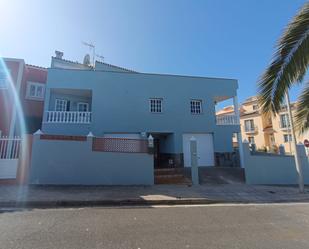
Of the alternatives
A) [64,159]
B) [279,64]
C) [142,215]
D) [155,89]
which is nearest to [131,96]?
[155,89]

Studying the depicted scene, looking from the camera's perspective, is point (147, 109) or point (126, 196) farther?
point (147, 109)

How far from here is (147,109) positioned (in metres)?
14.9

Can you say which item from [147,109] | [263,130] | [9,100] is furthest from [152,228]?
[263,130]

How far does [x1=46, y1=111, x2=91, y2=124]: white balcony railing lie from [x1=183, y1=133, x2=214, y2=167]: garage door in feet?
23.7

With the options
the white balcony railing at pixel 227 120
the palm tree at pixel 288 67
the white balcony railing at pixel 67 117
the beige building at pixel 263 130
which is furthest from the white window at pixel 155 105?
the beige building at pixel 263 130

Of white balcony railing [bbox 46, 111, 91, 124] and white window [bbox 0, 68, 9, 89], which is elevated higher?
white window [bbox 0, 68, 9, 89]

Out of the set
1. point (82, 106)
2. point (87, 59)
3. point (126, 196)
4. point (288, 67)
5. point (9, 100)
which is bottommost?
point (126, 196)

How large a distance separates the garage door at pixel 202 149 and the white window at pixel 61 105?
9312 millimetres

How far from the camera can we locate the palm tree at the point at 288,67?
3.77 metres

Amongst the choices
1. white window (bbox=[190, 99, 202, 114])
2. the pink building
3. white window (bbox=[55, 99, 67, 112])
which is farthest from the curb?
white window (bbox=[55, 99, 67, 112])

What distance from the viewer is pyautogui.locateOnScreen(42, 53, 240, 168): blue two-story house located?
46.2 feet

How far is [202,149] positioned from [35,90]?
44.4 ft

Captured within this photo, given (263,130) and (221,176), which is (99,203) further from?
(263,130)

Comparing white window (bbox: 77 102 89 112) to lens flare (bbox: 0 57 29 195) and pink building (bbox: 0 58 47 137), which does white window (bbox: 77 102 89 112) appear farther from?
lens flare (bbox: 0 57 29 195)
